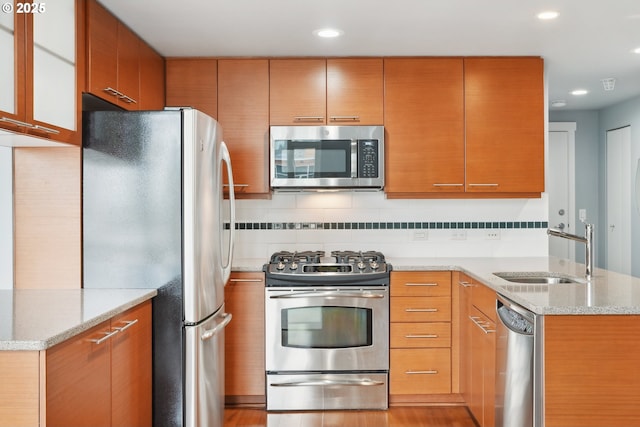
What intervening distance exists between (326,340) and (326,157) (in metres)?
1.20

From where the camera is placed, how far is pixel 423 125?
13.0 ft

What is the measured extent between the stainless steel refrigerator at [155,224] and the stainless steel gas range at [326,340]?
36.0 inches

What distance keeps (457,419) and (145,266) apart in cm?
209

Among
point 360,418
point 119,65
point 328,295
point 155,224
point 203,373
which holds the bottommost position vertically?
point 360,418

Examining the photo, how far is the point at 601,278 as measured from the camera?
2.96 meters

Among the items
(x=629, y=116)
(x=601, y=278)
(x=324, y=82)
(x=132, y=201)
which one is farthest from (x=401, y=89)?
(x=629, y=116)

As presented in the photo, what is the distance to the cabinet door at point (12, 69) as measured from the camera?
2.05 m

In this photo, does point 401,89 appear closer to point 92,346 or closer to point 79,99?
point 79,99

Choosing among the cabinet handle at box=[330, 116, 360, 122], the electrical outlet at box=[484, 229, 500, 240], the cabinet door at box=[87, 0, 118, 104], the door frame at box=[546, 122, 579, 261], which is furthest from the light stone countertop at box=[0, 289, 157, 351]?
the door frame at box=[546, 122, 579, 261]

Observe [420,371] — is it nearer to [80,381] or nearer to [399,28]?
[399,28]

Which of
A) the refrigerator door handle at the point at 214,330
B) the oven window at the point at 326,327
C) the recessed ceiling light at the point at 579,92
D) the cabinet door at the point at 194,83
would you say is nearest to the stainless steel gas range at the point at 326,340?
the oven window at the point at 326,327

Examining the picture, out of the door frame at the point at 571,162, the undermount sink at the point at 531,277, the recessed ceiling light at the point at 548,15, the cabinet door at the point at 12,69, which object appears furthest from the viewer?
the door frame at the point at 571,162

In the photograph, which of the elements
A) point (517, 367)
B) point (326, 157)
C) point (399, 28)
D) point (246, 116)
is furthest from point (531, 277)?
point (246, 116)

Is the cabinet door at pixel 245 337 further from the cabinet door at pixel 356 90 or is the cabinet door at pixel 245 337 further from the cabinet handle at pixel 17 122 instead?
the cabinet handle at pixel 17 122
